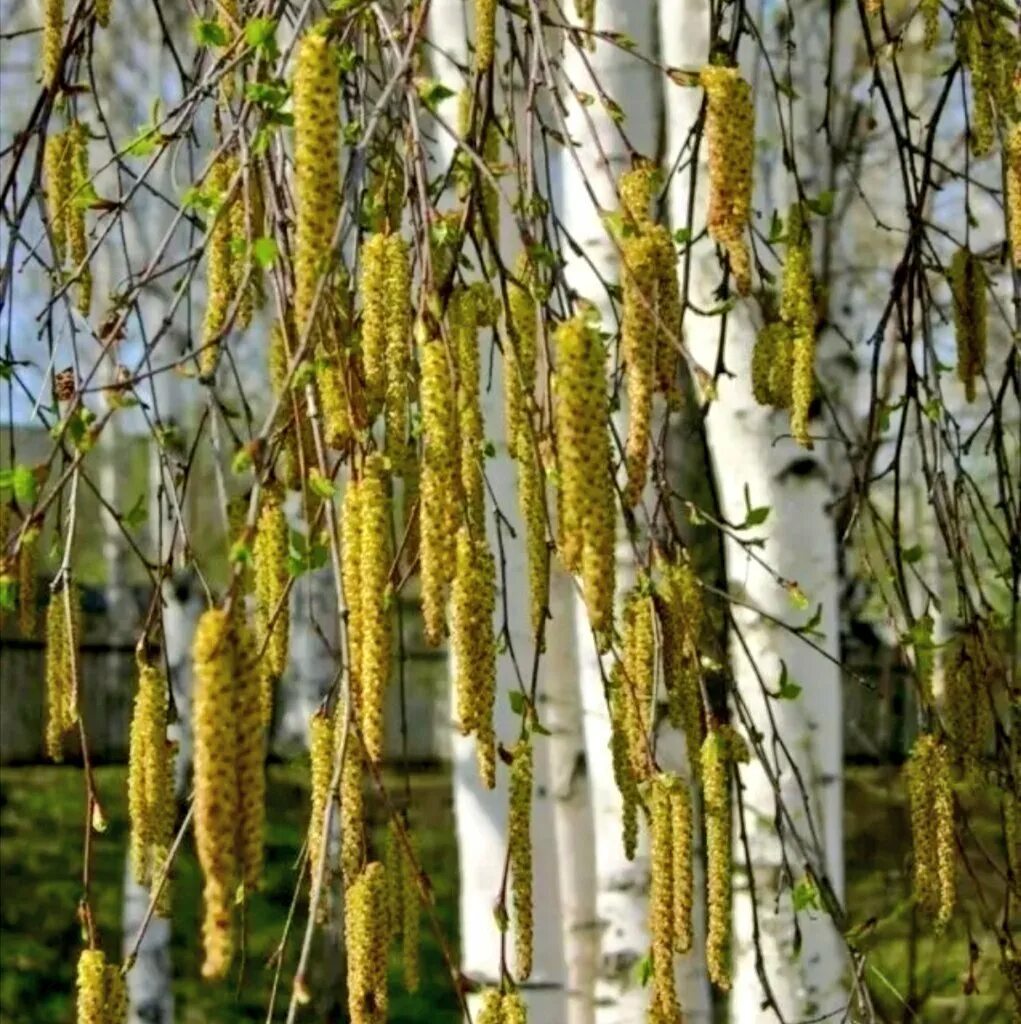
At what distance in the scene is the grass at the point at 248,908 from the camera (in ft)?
18.4

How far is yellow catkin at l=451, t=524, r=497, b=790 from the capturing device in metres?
0.94

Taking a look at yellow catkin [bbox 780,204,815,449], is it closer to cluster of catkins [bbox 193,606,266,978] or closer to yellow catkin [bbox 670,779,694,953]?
yellow catkin [bbox 670,779,694,953]

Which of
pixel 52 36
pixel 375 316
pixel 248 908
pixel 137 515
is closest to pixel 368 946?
pixel 375 316

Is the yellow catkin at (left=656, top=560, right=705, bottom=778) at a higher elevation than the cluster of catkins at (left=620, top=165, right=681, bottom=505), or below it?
below

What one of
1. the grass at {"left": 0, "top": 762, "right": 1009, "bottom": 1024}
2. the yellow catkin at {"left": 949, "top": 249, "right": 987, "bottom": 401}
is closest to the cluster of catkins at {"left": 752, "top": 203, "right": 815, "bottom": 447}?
the yellow catkin at {"left": 949, "top": 249, "right": 987, "bottom": 401}

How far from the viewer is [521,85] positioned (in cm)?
244

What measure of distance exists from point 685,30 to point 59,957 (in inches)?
193

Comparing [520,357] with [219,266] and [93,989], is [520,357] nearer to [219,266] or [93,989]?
[219,266]

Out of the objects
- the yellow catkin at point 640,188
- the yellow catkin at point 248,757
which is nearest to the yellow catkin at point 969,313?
the yellow catkin at point 640,188

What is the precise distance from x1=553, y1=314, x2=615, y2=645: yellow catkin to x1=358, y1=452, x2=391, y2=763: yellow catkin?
118mm

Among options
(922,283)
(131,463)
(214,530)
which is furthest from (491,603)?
(131,463)

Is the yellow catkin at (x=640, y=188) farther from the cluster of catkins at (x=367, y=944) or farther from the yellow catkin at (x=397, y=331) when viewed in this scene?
the cluster of catkins at (x=367, y=944)

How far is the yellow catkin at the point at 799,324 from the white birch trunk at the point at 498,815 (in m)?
1.00

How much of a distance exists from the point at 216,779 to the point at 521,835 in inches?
20.8
